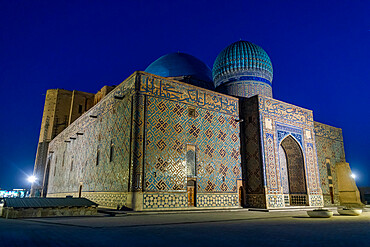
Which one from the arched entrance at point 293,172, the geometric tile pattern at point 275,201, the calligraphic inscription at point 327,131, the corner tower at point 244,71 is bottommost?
the geometric tile pattern at point 275,201

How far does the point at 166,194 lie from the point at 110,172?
236 cm

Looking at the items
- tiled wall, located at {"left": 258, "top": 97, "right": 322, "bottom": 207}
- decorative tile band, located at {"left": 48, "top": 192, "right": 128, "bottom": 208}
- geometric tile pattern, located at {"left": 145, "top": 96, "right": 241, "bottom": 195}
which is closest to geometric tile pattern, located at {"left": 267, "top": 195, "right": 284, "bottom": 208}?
tiled wall, located at {"left": 258, "top": 97, "right": 322, "bottom": 207}

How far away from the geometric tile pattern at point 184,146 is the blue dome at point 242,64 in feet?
14.1

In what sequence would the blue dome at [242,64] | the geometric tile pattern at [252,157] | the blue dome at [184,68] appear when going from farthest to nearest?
the blue dome at [184,68], the blue dome at [242,64], the geometric tile pattern at [252,157]

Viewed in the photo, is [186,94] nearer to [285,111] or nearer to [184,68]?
[285,111]

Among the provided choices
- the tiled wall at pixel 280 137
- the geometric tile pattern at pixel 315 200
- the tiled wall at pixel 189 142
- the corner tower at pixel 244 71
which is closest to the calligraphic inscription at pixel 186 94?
the tiled wall at pixel 189 142

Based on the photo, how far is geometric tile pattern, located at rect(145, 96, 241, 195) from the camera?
29.7ft

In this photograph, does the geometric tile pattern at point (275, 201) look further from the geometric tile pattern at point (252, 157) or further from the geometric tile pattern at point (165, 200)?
the geometric tile pattern at point (165, 200)

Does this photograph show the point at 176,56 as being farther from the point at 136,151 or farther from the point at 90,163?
the point at 136,151

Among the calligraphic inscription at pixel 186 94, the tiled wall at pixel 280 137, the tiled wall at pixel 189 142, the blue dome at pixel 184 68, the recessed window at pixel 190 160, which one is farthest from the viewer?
the blue dome at pixel 184 68

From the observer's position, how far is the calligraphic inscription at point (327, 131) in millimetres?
16031

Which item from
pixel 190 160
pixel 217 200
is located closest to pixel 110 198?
pixel 190 160

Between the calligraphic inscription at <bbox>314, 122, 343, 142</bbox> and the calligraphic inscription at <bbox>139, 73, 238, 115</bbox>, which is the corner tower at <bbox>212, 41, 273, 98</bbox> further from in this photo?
the calligraphic inscription at <bbox>314, 122, 343, 142</bbox>

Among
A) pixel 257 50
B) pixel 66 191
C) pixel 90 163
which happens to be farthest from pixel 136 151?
pixel 257 50
